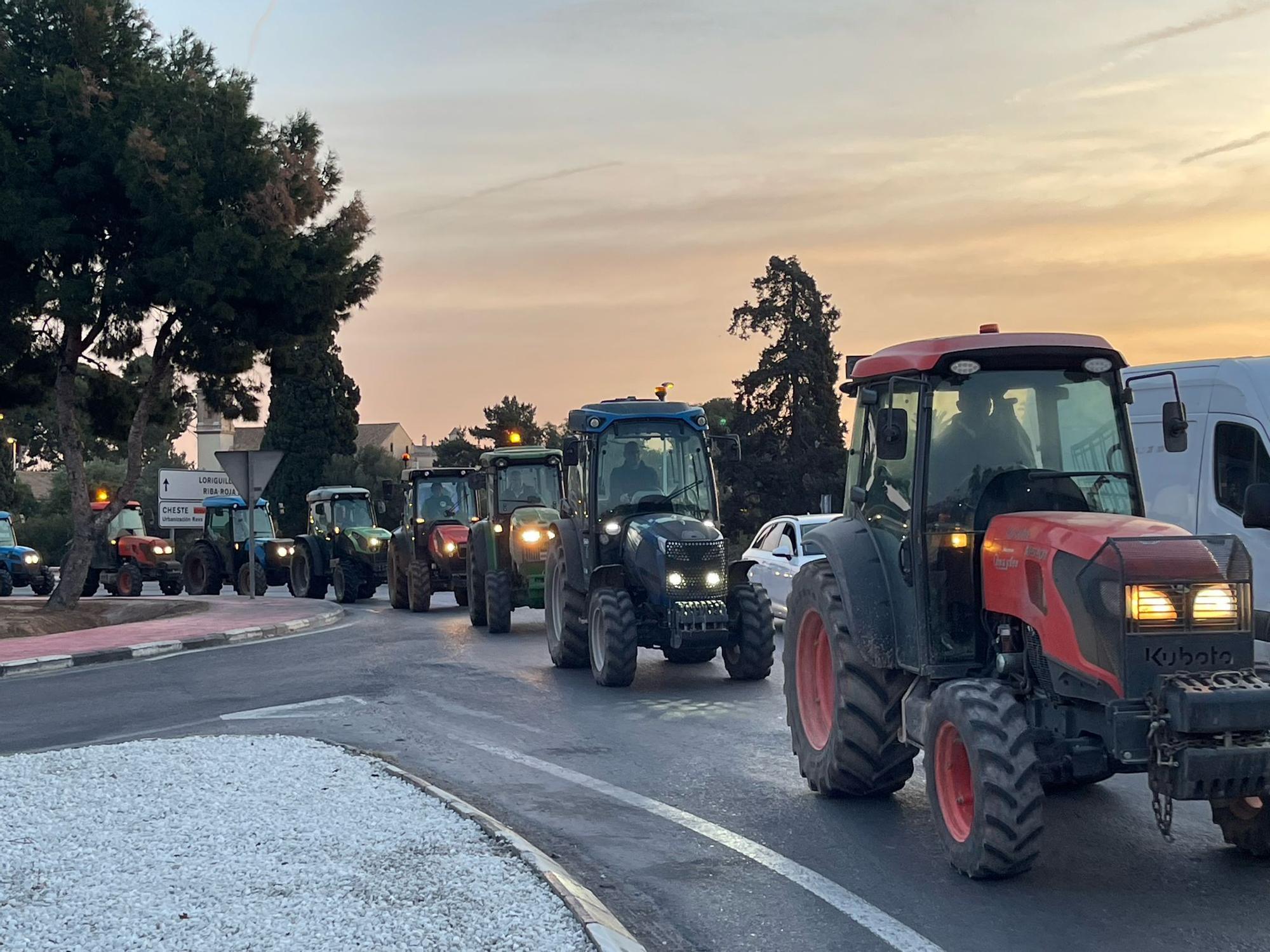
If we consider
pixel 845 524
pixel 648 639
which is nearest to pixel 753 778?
pixel 845 524

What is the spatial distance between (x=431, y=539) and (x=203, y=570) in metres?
13.0

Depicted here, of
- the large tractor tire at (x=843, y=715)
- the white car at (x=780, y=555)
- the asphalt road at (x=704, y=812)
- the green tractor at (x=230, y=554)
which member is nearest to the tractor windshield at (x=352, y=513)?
the green tractor at (x=230, y=554)

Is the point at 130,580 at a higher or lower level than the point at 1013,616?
lower

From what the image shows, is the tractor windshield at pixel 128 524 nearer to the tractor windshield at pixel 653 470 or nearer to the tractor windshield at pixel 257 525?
the tractor windshield at pixel 257 525

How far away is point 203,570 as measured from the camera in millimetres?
36250

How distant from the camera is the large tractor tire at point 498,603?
20.1m

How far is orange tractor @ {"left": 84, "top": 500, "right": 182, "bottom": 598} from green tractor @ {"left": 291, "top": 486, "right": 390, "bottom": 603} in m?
4.74

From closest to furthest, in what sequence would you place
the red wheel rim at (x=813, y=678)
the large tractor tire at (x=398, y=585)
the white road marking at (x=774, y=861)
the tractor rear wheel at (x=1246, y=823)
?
the white road marking at (x=774, y=861) → the tractor rear wheel at (x=1246, y=823) → the red wheel rim at (x=813, y=678) → the large tractor tire at (x=398, y=585)

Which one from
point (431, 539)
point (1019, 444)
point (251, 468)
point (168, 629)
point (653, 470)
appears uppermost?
point (251, 468)

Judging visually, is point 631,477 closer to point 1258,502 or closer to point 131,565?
point 1258,502

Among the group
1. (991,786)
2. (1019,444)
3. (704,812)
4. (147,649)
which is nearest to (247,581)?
(147,649)

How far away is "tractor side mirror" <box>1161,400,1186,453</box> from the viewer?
7.45 metres

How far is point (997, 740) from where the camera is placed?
244 inches

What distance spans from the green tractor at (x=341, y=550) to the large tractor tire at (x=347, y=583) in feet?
0.05
